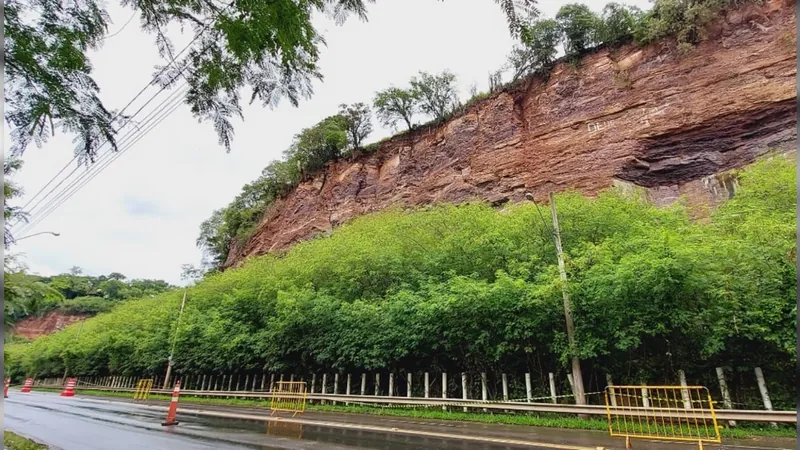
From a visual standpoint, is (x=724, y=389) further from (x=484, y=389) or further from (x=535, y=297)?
(x=484, y=389)

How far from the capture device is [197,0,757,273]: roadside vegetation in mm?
27562

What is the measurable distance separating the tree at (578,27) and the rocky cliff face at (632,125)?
1.40 meters

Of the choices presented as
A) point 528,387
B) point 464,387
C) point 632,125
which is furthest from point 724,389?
point 632,125

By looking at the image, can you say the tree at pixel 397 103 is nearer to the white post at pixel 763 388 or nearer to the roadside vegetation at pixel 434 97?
the roadside vegetation at pixel 434 97

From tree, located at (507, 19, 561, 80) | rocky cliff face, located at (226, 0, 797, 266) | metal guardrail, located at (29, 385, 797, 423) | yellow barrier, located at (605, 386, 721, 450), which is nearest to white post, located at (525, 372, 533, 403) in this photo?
metal guardrail, located at (29, 385, 797, 423)

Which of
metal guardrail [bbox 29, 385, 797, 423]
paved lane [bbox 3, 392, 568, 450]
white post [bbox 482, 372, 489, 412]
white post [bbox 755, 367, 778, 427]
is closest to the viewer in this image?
paved lane [bbox 3, 392, 568, 450]

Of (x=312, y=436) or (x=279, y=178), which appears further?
(x=279, y=178)

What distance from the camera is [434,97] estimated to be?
39.9m

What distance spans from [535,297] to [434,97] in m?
30.1

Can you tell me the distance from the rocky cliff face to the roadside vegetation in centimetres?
102

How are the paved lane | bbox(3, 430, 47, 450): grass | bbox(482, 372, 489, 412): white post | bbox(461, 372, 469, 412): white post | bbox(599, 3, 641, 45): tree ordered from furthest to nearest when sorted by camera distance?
bbox(599, 3, 641, 45): tree → bbox(461, 372, 469, 412): white post → bbox(482, 372, 489, 412): white post → the paved lane → bbox(3, 430, 47, 450): grass

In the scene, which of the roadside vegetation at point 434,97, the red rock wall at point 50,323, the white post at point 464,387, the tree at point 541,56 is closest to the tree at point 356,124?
the roadside vegetation at point 434,97

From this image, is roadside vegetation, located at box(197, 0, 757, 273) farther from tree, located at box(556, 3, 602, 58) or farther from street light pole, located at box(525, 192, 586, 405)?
street light pole, located at box(525, 192, 586, 405)

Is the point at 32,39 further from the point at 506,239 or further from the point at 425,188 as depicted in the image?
the point at 425,188
